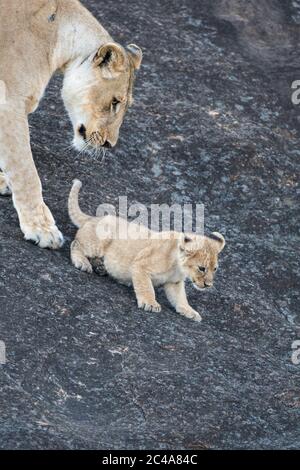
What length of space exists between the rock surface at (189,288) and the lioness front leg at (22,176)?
13cm

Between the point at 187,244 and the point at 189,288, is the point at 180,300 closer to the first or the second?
the point at 187,244

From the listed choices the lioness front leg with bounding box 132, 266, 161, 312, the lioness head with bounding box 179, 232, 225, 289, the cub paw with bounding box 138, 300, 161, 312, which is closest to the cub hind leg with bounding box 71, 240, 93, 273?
the lioness front leg with bounding box 132, 266, 161, 312

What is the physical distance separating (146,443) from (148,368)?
960 mm

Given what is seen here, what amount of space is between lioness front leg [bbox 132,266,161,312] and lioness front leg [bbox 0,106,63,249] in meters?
0.72

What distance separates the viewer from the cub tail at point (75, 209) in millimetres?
10250

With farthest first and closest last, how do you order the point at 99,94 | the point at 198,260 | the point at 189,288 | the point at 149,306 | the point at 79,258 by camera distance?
the point at 189,288, the point at 99,94, the point at 79,258, the point at 198,260, the point at 149,306

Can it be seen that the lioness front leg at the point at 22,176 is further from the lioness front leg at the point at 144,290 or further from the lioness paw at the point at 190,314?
the lioness paw at the point at 190,314

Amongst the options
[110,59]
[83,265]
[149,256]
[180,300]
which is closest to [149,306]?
[180,300]

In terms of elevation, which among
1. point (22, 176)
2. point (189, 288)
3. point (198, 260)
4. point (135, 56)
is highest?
point (135, 56)

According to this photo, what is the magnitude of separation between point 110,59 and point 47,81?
0.56 meters

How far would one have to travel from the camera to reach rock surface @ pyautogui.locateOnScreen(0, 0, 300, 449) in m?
8.05

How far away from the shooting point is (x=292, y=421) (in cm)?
841

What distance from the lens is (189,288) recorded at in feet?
34.0

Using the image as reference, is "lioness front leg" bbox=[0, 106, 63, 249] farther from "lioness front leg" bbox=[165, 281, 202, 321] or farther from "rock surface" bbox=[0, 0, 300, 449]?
"lioness front leg" bbox=[165, 281, 202, 321]
